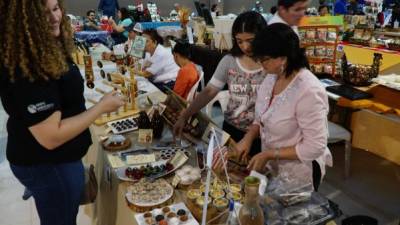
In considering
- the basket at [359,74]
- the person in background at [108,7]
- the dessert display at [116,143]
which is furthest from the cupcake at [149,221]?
the person in background at [108,7]

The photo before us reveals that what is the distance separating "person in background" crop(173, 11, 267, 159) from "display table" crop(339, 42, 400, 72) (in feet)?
7.11

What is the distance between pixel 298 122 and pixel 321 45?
1.93 meters

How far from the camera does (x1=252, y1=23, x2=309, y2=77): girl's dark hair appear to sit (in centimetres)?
123

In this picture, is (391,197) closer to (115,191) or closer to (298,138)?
(298,138)

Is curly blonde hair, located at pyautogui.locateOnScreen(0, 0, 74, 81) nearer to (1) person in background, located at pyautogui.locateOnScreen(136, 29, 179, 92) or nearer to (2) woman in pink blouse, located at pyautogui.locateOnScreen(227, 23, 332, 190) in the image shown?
(2) woman in pink blouse, located at pyautogui.locateOnScreen(227, 23, 332, 190)

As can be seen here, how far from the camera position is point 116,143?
1.73 metres

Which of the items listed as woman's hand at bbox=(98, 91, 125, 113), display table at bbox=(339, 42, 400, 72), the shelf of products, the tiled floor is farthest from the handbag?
display table at bbox=(339, 42, 400, 72)

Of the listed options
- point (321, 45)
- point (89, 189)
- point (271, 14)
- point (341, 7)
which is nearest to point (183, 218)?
point (89, 189)

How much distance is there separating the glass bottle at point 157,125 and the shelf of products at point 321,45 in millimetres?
1610

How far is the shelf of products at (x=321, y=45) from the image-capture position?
9.70ft

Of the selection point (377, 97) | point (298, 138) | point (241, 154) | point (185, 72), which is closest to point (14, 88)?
point (241, 154)

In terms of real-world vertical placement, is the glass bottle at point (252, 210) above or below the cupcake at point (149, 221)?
above

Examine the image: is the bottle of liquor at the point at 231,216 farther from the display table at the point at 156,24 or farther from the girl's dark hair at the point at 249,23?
the display table at the point at 156,24

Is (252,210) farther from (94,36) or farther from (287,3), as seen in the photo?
(94,36)
